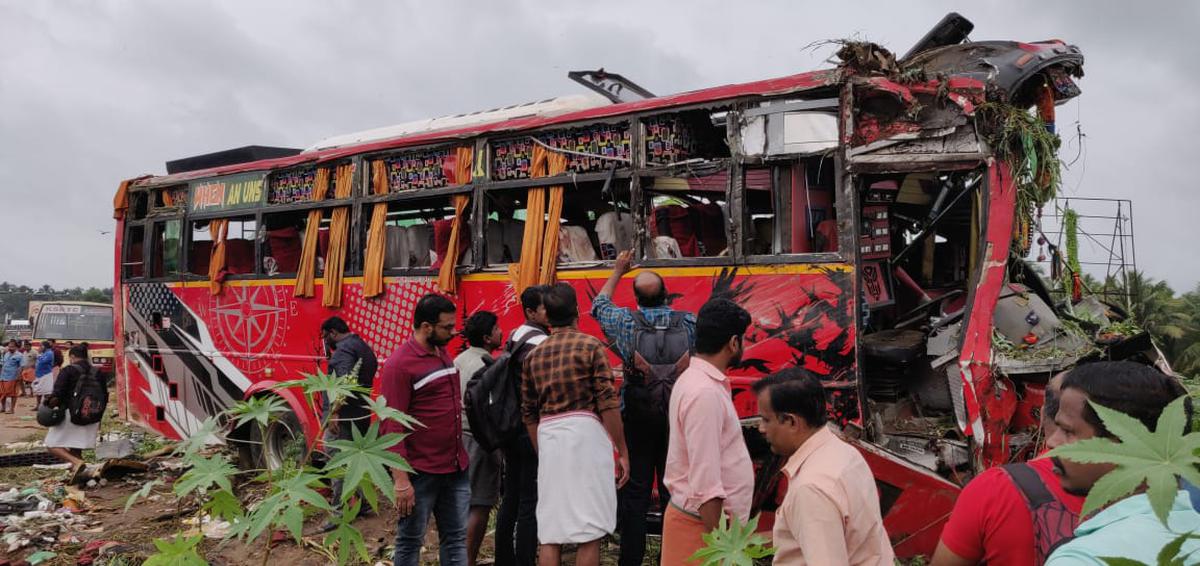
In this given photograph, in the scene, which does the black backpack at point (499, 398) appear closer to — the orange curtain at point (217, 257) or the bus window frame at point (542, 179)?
the bus window frame at point (542, 179)

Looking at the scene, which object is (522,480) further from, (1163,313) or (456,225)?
(1163,313)

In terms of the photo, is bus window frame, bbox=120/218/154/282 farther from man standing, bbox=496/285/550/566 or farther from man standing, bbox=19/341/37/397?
man standing, bbox=19/341/37/397

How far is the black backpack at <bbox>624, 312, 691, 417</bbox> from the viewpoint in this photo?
169 inches

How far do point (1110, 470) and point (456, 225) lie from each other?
5252 mm

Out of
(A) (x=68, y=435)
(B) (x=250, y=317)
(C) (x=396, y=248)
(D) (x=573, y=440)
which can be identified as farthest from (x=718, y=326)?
(A) (x=68, y=435)

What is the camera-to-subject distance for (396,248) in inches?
280

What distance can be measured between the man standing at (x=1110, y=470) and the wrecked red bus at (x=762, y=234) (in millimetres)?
2524

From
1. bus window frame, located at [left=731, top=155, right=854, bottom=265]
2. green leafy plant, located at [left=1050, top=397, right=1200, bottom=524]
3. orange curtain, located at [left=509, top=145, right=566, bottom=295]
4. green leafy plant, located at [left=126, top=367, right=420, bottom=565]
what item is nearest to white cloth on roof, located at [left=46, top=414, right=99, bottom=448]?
orange curtain, located at [left=509, top=145, right=566, bottom=295]

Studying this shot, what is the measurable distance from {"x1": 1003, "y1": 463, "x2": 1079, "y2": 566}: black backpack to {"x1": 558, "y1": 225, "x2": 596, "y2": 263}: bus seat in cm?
425

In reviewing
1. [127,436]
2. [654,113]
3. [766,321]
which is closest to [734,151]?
[654,113]

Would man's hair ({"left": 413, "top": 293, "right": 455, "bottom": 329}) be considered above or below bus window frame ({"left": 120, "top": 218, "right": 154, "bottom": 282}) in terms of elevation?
below

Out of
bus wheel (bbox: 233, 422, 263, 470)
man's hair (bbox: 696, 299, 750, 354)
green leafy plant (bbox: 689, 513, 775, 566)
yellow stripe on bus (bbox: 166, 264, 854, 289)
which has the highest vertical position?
yellow stripe on bus (bbox: 166, 264, 854, 289)

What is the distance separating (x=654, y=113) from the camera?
546 cm

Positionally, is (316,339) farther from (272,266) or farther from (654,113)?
(654,113)
